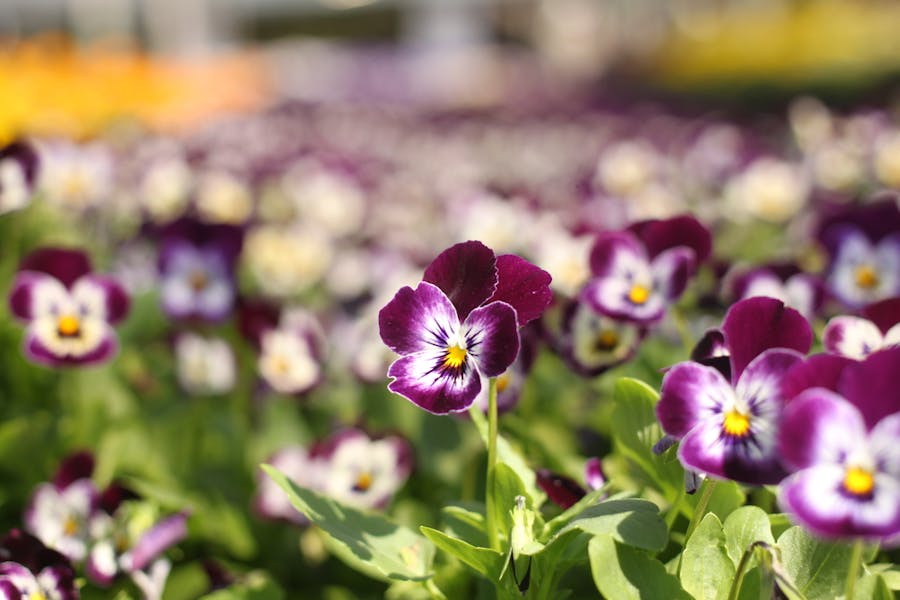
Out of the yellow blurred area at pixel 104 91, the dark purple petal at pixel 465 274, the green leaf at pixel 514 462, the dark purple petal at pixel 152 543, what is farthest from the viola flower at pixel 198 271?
the yellow blurred area at pixel 104 91

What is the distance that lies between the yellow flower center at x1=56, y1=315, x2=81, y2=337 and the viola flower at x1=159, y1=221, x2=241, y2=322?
0.31 meters

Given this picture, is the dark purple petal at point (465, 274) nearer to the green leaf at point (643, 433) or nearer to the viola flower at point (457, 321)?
the viola flower at point (457, 321)

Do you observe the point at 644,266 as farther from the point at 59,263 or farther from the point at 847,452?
the point at 59,263

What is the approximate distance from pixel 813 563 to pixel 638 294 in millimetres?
485

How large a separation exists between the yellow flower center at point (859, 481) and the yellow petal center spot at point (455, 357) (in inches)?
14.6

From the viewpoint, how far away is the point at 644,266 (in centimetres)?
138

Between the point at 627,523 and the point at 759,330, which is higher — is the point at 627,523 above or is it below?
below

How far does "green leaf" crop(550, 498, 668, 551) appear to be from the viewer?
3.08 ft

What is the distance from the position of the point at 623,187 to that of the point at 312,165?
4.86 feet

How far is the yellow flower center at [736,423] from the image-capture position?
87 centimetres

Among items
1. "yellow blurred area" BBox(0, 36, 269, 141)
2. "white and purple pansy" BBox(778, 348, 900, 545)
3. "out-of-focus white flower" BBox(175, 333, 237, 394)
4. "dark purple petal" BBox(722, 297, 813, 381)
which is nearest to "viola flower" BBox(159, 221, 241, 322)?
"out-of-focus white flower" BBox(175, 333, 237, 394)

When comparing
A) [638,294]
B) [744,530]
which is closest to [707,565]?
[744,530]

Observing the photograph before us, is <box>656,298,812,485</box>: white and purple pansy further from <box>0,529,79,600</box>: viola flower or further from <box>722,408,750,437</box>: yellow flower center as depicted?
<box>0,529,79,600</box>: viola flower

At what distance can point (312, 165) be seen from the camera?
13.2 ft
